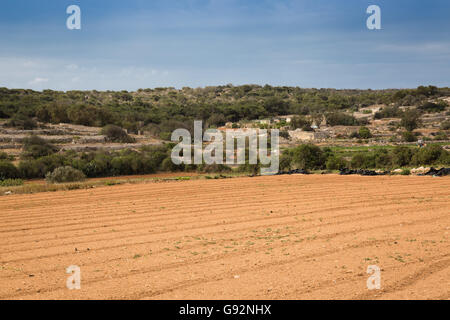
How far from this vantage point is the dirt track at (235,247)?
5023 mm

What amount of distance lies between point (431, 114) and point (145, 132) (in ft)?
129

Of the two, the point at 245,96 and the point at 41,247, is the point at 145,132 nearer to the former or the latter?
the point at 41,247

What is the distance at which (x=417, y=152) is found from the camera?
24.6 meters

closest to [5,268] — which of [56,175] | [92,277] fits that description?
[92,277]

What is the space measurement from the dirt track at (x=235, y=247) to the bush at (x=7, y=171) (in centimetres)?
1218

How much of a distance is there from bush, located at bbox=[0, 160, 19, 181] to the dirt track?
39.9ft

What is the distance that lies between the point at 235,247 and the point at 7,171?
68.1 ft

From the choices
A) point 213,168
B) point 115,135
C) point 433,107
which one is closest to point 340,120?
point 433,107

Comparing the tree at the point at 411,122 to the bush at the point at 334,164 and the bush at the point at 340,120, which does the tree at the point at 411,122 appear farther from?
the bush at the point at 334,164

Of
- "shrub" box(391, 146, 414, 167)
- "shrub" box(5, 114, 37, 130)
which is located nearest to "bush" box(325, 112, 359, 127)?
"shrub" box(391, 146, 414, 167)

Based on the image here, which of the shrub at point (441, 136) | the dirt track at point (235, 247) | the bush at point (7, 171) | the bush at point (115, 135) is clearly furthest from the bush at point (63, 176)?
the shrub at point (441, 136)

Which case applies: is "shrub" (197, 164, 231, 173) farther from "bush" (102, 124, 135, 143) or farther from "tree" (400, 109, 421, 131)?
"tree" (400, 109, 421, 131)

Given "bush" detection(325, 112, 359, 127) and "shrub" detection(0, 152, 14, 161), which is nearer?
"shrub" detection(0, 152, 14, 161)

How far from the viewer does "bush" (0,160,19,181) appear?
23.2 metres
